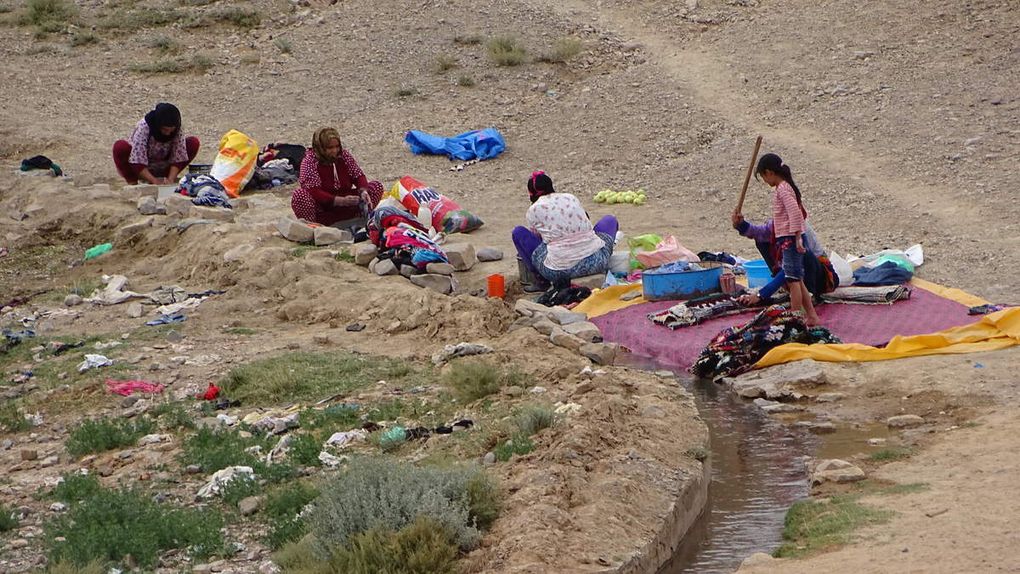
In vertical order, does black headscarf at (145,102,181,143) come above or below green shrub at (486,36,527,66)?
below

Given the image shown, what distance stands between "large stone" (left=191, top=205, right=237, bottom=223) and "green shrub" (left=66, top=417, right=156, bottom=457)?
5045 millimetres

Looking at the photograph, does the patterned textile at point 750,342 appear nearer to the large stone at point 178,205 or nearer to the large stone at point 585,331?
the large stone at point 585,331

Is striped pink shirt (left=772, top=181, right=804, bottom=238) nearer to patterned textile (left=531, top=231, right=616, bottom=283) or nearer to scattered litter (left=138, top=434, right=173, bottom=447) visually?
patterned textile (left=531, top=231, right=616, bottom=283)

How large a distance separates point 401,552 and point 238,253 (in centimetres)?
629

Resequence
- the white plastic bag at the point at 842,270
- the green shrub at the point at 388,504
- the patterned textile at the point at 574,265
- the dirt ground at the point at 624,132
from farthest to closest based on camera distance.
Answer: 1. the patterned textile at the point at 574,265
2. the white plastic bag at the point at 842,270
3. the dirt ground at the point at 624,132
4. the green shrub at the point at 388,504

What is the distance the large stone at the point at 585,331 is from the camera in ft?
28.9

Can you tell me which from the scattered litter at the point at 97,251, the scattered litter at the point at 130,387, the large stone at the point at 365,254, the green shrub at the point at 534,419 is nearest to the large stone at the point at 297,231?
the large stone at the point at 365,254

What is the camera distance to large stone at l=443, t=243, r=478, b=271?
10.7 m

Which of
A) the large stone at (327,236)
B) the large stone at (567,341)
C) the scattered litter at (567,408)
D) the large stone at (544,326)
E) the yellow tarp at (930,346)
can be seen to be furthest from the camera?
the large stone at (327,236)

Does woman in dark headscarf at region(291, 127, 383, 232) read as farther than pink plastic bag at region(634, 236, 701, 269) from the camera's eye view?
Yes

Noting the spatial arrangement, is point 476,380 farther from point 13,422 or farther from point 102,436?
point 13,422

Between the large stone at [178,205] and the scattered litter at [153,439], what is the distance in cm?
547

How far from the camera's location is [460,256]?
35.2ft

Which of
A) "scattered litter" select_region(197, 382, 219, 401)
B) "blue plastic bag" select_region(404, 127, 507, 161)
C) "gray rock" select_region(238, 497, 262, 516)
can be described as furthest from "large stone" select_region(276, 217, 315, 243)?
"gray rock" select_region(238, 497, 262, 516)
